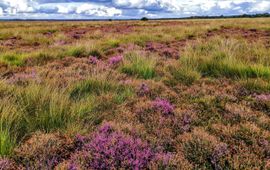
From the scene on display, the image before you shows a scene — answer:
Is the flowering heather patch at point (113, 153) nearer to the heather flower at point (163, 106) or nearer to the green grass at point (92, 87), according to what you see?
the heather flower at point (163, 106)

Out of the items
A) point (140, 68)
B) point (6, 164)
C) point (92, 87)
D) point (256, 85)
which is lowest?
point (6, 164)

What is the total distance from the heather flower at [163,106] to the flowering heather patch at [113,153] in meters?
1.24

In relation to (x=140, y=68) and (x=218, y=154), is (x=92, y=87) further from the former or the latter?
(x=218, y=154)

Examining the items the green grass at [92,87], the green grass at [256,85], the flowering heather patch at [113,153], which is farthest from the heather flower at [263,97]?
the green grass at [92,87]

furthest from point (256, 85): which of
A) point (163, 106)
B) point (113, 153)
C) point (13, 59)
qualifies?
point (13, 59)

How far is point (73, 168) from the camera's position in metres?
2.95

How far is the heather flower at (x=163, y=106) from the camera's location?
4754mm

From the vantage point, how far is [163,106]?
16.1 feet

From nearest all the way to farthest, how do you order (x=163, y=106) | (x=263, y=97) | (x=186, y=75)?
(x=163, y=106), (x=263, y=97), (x=186, y=75)

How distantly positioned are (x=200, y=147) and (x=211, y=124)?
848 mm

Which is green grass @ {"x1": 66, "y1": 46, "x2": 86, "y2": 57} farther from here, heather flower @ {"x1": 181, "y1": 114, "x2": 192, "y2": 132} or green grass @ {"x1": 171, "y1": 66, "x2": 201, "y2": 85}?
heather flower @ {"x1": 181, "y1": 114, "x2": 192, "y2": 132}

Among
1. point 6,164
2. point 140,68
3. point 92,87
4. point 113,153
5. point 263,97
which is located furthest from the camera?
point 140,68

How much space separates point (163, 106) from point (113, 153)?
6.29 ft

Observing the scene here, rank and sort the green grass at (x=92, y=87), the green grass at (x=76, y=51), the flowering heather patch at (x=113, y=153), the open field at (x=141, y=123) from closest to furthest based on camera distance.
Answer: the flowering heather patch at (x=113, y=153) → the open field at (x=141, y=123) → the green grass at (x=92, y=87) → the green grass at (x=76, y=51)
